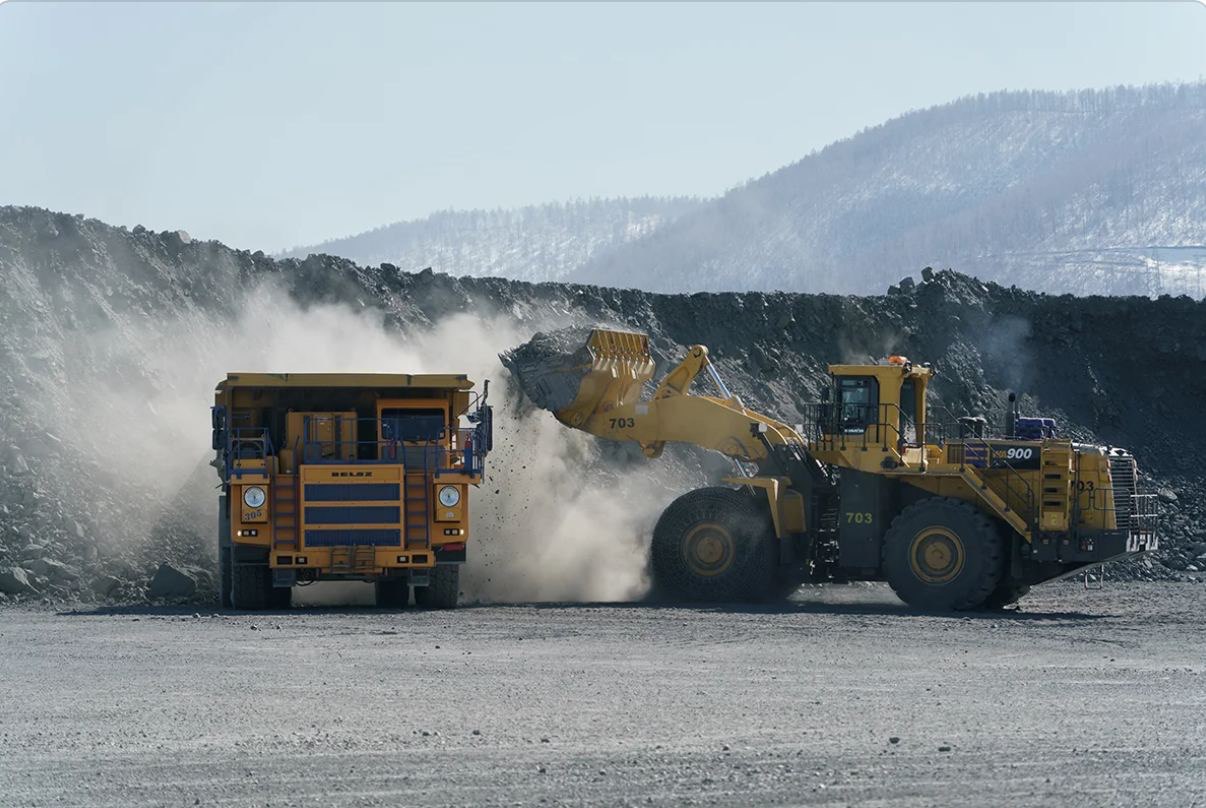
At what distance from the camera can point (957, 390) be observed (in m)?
46.4

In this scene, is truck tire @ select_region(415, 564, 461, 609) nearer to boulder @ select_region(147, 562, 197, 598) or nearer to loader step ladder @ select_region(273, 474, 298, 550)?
loader step ladder @ select_region(273, 474, 298, 550)

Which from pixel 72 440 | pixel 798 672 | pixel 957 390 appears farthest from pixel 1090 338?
pixel 798 672

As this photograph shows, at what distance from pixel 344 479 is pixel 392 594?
2.60 meters

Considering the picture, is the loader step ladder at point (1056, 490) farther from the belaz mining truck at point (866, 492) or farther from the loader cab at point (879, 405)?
the loader cab at point (879, 405)

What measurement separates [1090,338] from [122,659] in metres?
36.5

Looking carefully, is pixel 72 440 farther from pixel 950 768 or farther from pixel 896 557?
pixel 950 768

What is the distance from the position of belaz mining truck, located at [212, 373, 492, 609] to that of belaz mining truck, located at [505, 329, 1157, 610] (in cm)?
304

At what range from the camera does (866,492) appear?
2628cm

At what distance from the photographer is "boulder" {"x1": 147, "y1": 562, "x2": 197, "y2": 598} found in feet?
88.2

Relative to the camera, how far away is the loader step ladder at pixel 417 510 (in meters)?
23.7

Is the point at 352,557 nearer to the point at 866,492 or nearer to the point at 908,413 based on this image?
the point at 866,492

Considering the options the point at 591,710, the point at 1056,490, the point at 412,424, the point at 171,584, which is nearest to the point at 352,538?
the point at 412,424

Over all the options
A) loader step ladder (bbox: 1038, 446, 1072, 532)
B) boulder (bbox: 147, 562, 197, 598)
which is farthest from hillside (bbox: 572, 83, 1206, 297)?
boulder (bbox: 147, 562, 197, 598)

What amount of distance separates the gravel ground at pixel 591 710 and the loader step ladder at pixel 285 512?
1.13 metres
